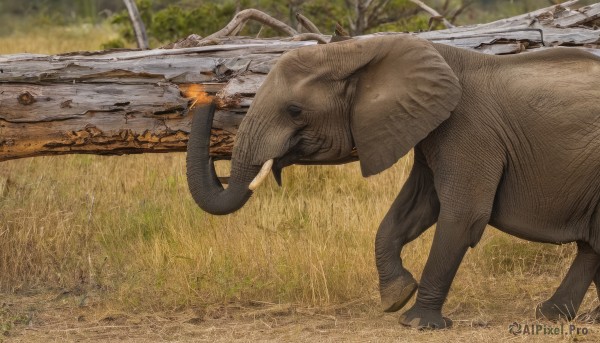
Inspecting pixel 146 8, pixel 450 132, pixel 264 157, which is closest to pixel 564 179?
pixel 450 132

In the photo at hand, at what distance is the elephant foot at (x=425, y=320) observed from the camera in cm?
605

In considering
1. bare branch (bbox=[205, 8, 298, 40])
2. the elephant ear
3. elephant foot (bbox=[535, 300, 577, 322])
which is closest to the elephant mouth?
the elephant ear

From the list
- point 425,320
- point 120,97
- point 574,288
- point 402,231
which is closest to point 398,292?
point 425,320

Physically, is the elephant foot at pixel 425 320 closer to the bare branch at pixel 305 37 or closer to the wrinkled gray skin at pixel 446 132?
the wrinkled gray skin at pixel 446 132

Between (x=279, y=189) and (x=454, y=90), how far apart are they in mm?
3585

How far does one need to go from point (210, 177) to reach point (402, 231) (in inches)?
44.2

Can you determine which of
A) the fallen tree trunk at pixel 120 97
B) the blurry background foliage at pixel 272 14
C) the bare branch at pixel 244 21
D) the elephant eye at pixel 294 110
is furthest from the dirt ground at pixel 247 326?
the blurry background foliage at pixel 272 14

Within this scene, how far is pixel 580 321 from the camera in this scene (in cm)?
638

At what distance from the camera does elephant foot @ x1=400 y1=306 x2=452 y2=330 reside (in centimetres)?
605

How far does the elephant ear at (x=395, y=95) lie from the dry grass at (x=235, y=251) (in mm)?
1011

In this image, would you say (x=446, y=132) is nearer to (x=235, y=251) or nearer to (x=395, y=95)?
(x=395, y=95)

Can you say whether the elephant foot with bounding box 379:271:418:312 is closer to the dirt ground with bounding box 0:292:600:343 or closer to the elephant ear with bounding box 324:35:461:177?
the dirt ground with bounding box 0:292:600:343

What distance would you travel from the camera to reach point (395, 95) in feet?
19.0

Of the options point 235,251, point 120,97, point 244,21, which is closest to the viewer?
point 120,97
